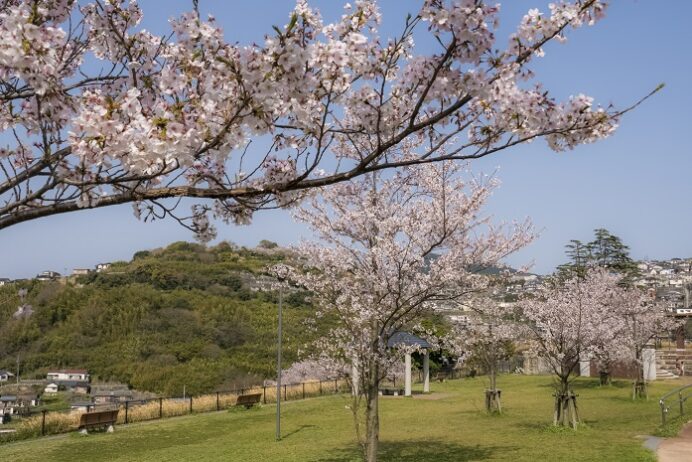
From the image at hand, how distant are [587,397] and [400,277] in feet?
63.5

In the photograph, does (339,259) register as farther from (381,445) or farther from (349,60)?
(349,60)

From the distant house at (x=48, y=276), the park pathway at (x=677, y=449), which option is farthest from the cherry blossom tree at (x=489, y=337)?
the distant house at (x=48, y=276)

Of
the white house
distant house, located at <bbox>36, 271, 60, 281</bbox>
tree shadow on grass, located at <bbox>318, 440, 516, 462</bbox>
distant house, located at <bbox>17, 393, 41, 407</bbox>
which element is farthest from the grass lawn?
distant house, located at <bbox>36, 271, 60, 281</bbox>

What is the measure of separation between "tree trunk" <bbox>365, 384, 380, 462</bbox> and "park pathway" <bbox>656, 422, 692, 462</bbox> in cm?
526

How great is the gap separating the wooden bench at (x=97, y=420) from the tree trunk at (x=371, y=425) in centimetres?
1064

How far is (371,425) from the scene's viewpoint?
10.2 m

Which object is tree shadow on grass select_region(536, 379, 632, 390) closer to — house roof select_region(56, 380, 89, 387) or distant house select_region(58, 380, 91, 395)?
distant house select_region(58, 380, 91, 395)

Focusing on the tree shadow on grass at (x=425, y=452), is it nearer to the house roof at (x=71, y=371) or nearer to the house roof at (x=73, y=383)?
the house roof at (x=73, y=383)

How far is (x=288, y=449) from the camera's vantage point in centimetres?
1426

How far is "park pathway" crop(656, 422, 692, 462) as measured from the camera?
443 inches

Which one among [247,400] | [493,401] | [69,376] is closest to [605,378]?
[493,401]

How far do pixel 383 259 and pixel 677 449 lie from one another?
701cm

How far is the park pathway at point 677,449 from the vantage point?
11.2 meters

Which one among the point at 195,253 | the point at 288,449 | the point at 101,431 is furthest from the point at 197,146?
the point at 195,253
